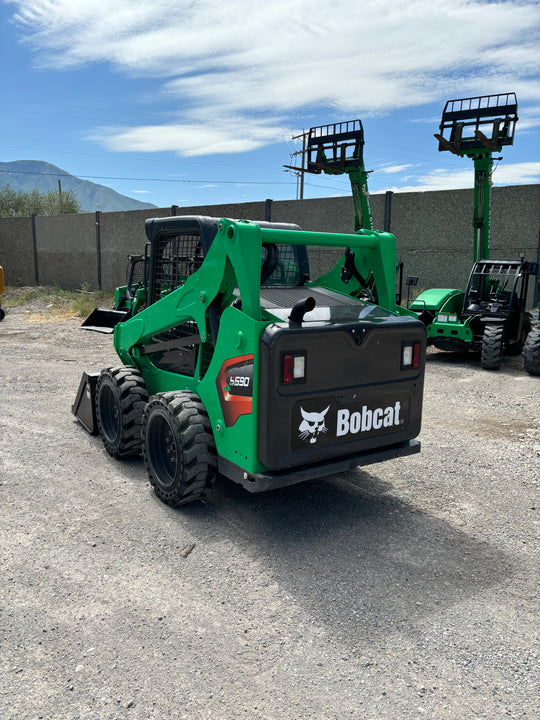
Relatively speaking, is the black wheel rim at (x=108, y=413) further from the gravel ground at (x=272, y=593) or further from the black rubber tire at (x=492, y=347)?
the black rubber tire at (x=492, y=347)

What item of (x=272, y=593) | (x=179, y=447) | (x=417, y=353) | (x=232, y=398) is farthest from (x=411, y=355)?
(x=272, y=593)

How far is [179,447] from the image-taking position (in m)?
4.11

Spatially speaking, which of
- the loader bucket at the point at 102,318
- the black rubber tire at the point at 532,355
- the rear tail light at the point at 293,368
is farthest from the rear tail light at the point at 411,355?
the black rubber tire at the point at 532,355

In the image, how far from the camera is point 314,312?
4172mm

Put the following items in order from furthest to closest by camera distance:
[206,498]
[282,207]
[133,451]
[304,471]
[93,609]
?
[282,207] < [133,451] < [206,498] < [304,471] < [93,609]

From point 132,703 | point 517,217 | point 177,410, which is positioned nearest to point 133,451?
point 177,410

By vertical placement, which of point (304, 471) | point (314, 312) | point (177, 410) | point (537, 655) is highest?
point (314, 312)

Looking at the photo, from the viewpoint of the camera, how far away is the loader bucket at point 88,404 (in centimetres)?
591

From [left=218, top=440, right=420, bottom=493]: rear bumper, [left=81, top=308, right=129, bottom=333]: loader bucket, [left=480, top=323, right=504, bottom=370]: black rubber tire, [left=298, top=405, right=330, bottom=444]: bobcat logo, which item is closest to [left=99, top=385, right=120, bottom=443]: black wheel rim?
[left=218, top=440, right=420, bottom=493]: rear bumper

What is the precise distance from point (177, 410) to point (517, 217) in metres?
12.1

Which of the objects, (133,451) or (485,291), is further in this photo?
(485,291)

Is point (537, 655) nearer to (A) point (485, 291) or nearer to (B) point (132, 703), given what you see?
(B) point (132, 703)

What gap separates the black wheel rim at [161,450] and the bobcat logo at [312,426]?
1.16 metres

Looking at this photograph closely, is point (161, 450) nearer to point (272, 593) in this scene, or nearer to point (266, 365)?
point (266, 365)
